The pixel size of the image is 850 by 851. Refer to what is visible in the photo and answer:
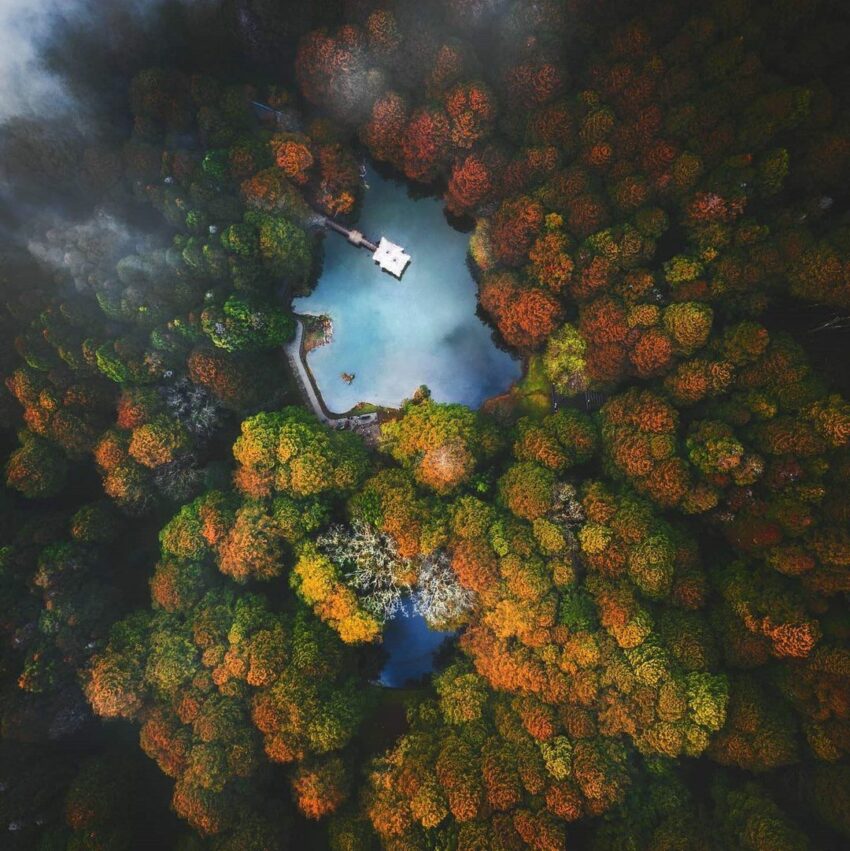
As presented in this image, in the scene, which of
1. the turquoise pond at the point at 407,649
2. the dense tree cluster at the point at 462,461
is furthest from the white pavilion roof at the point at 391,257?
the turquoise pond at the point at 407,649

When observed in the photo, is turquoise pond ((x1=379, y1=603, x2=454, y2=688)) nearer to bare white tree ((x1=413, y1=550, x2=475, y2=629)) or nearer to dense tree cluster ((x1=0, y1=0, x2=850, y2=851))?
dense tree cluster ((x1=0, y1=0, x2=850, y2=851))

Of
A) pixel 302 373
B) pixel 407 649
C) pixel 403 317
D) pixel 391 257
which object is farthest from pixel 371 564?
pixel 391 257

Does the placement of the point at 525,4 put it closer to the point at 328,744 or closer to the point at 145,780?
the point at 328,744

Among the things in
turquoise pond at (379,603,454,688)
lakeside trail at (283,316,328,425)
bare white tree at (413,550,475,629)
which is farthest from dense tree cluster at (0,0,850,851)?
lakeside trail at (283,316,328,425)

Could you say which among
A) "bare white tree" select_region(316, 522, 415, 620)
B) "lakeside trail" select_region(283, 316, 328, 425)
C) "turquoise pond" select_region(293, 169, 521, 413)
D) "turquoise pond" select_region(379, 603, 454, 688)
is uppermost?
"turquoise pond" select_region(293, 169, 521, 413)

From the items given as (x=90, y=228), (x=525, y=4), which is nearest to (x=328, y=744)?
(x=90, y=228)

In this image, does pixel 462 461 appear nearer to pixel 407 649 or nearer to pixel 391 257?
pixel 407 649

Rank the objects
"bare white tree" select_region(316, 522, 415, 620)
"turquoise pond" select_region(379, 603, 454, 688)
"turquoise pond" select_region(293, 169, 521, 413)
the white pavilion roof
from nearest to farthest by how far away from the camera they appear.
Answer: "bare white tree" select_region(316, 522, 415, 620) → "turquoise pond" select_region(379, 603, 454, 688) → the white pavilion roof → "turquoise pond" select_region(293, 169, 521, 413)

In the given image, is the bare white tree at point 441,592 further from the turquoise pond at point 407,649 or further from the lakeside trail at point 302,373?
the lakeside trail at point 302,373
